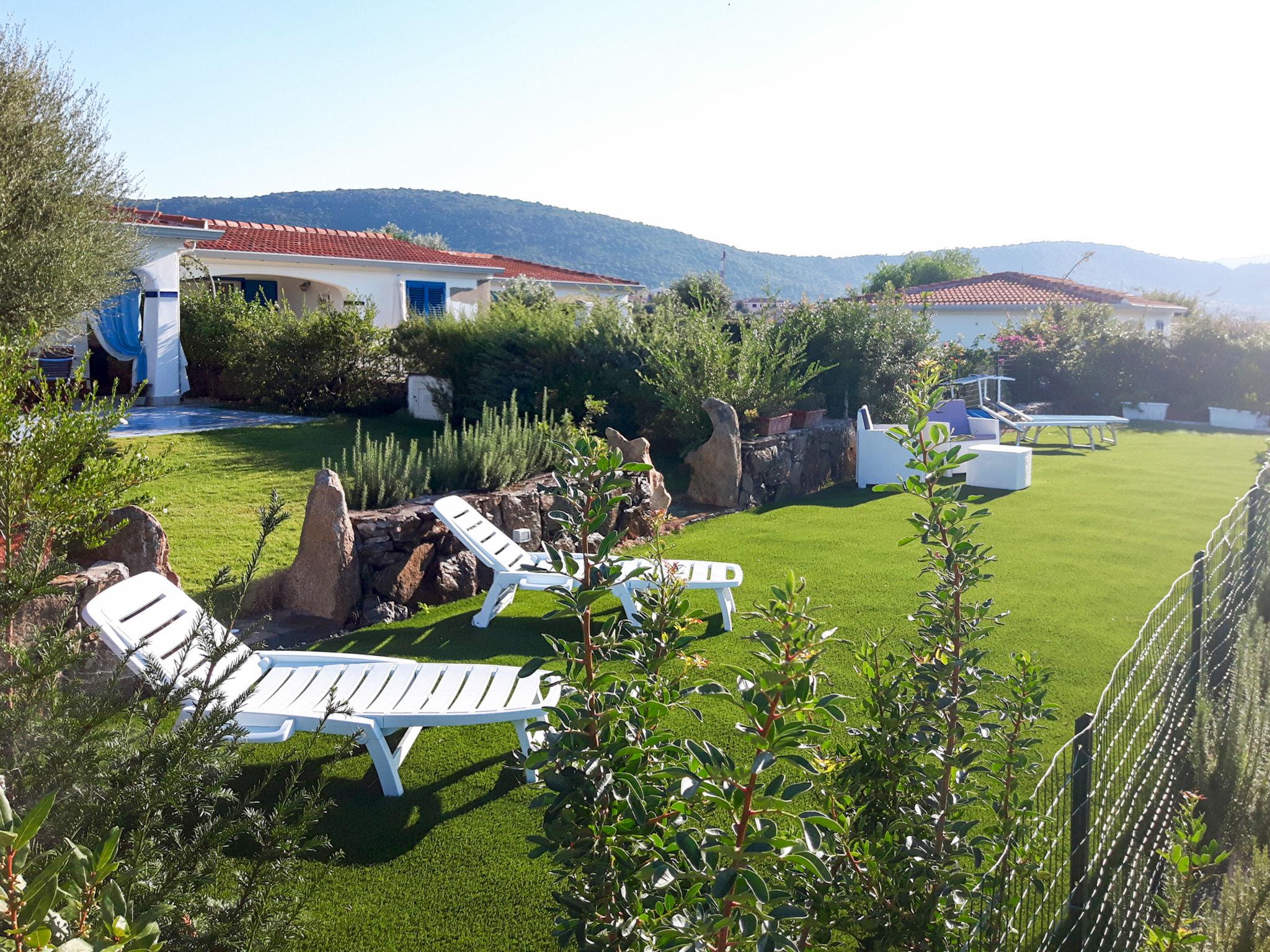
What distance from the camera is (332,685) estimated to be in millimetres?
4184

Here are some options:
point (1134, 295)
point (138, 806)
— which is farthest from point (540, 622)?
point (1134, 295)

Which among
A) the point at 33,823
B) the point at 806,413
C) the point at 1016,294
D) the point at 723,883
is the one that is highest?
the point at 1016,294

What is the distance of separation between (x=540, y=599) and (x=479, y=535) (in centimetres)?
83

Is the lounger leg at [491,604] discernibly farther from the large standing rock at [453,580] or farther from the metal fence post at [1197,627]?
the metal fence post at [1197,627]

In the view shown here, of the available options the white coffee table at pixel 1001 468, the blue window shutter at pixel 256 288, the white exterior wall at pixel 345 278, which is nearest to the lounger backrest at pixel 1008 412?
the white coffee table at pixel 1001 468

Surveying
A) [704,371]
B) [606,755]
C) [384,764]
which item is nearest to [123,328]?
[704,371]

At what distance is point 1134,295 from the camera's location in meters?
36.6

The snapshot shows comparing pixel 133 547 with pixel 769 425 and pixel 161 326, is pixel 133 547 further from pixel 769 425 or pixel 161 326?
pixel 161 326

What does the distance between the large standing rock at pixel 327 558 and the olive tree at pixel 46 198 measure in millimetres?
4466

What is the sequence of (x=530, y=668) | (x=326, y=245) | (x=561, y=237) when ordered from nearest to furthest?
(x=530, y=668) < (x=326, y=245) < (x=561, y=237)

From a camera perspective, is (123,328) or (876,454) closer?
(876,454)

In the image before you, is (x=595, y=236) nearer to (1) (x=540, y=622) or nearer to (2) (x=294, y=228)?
(2) (x=294, y=228)

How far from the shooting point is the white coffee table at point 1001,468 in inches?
449

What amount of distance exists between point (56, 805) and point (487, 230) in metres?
121
